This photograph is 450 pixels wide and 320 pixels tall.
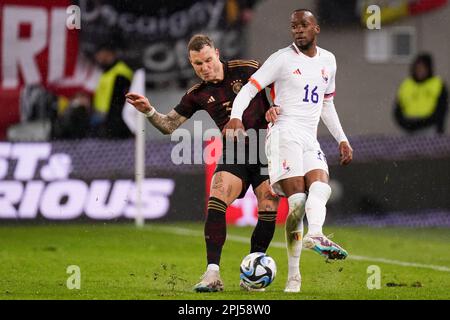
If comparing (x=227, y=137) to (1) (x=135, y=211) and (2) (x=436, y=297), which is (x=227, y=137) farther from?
(1) (x=135, y=211)

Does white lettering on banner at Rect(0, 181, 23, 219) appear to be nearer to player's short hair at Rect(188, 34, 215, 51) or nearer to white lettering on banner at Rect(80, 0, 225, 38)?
white lettering on banner at Rect(80, 0, 225, 38)

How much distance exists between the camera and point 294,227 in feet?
29.3

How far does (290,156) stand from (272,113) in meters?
0.33

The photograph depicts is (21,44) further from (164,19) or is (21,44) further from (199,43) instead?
(199,43)

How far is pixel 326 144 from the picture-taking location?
17.5 m

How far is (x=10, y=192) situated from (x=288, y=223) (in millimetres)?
8218

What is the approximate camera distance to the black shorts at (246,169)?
9266 mm

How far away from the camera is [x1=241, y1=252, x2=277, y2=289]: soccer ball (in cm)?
895

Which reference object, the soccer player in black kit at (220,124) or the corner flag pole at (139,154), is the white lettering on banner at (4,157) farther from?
the soccer player in black kit at (220,124)

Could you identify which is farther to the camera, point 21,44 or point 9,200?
point 21,44

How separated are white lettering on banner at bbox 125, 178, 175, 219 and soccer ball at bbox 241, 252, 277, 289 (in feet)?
25.9

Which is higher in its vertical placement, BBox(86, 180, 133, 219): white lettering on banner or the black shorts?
the black shorts

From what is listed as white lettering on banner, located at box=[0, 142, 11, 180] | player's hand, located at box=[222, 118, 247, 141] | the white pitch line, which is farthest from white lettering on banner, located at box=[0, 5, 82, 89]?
player's hand, located at box=[222, 118, 247, 141]

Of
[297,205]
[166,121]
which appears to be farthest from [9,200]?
[297,205]
